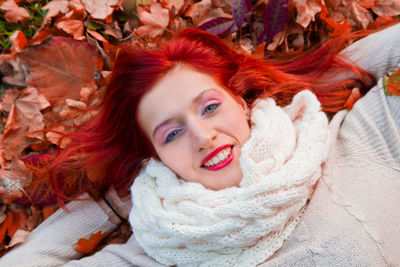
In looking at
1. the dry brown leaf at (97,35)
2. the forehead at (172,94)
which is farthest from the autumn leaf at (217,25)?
the dry brown leaf at (97,35)

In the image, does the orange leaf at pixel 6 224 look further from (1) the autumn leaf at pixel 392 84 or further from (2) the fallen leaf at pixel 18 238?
(1) the autumn leaf at pixel 392 84

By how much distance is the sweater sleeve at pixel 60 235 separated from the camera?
160 centimetres

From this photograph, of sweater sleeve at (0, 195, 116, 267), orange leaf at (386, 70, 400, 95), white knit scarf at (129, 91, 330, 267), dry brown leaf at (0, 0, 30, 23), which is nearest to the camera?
white knit scarf at (129, 91, 330, 267)

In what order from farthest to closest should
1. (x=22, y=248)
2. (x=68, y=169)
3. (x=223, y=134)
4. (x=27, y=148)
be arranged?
(x=27, y=148)
(x=68, y=169)
(x=22, y=248)
(x=223, y=134)

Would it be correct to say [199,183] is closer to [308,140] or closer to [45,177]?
[308,140]

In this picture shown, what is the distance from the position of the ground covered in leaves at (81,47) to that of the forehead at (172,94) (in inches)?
18.4

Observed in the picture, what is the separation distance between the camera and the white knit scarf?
4.03 ft

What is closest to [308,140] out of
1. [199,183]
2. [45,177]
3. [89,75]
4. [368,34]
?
[199,183]

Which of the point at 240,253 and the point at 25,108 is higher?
the point at 25,108

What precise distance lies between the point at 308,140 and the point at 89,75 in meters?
1.36

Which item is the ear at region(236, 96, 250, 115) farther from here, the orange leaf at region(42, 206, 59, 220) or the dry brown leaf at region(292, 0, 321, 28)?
the orange leaf at region(42, 206, 59, 220)

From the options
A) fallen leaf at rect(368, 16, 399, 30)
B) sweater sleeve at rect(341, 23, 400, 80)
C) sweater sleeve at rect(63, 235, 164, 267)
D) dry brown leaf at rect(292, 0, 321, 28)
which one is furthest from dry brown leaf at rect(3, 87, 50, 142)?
fallen leaf at rect(368, 16, 399, 30)

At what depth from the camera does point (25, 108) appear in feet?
6.04

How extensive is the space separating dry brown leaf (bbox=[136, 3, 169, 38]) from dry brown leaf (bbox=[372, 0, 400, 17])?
1343mm
